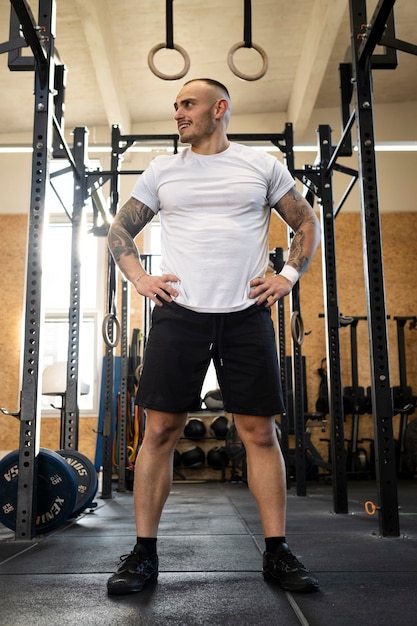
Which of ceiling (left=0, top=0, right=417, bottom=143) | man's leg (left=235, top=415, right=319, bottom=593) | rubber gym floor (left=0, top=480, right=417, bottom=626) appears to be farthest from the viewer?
ceiling (left=0, top=0, right=417, bottom=143)

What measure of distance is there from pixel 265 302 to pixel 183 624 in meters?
0.78

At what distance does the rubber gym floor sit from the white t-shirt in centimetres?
68

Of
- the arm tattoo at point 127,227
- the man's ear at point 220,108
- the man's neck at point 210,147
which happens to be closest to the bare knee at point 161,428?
the arm tattoo at point 127,227

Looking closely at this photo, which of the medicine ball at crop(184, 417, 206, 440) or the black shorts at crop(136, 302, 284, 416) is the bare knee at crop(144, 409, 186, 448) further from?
the medicine ball at crop(184, 417, 206, 440)

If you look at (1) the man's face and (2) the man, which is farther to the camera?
(1) the man's face

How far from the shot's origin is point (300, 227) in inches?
65.6

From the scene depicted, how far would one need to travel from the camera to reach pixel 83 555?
190cm

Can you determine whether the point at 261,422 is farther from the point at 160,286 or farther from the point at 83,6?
the point at 83,6

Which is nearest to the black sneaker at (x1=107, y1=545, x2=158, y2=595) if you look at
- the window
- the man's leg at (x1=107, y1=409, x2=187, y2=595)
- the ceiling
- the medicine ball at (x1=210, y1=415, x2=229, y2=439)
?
the man's leg at (x1=107, y1=409, x2=187, y2=595)

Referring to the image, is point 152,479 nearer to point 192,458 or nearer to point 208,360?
point 208,360

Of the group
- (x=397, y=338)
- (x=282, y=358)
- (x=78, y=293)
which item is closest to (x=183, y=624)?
(x=78, y=293)

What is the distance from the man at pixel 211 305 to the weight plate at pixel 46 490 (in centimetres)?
90

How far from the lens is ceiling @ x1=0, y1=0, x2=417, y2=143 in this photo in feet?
20.8

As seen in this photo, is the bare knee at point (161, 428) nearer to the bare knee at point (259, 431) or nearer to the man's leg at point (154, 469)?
the man's leg at point (154, 469)
